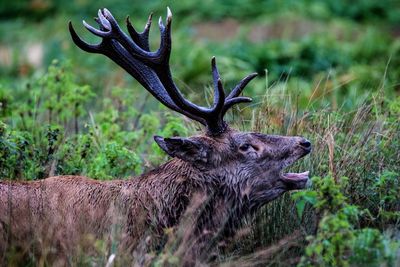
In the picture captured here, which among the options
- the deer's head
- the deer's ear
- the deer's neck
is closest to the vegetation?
the deer's head

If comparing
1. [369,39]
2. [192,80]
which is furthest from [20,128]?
[369,39]

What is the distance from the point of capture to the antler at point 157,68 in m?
6.81

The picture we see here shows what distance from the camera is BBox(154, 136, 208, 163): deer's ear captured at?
21.7 feet

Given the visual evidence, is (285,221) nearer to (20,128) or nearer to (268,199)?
(268,199)

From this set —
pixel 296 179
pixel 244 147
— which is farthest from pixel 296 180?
pixel 244 147

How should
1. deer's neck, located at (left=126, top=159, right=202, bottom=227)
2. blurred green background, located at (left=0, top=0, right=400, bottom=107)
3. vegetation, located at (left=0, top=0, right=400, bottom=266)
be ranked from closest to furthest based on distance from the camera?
vegetation, located at (left=0, top=0, right=400, bottom=266) → deer's neck, located at (left=126, top=159, right=202, bottom=227) → blurred green background, located at (left=0, top=0, right=400, bottom=107)

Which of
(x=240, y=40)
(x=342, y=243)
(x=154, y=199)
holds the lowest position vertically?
(x=342, y=243)

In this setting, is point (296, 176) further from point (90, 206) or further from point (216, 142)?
point (90, 206)

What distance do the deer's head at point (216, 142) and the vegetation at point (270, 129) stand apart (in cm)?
26

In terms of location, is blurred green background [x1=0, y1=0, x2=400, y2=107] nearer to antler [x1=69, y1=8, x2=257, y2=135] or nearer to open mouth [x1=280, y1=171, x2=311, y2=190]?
antler [x1=69, y1=8, x2=257, y2=135]

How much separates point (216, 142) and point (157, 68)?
693 mm

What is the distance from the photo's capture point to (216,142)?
6855 mm

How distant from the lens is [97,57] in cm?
1595

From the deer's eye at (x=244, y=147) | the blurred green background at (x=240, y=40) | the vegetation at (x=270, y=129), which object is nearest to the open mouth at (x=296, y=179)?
the vegetation at (x=270, y=129)
